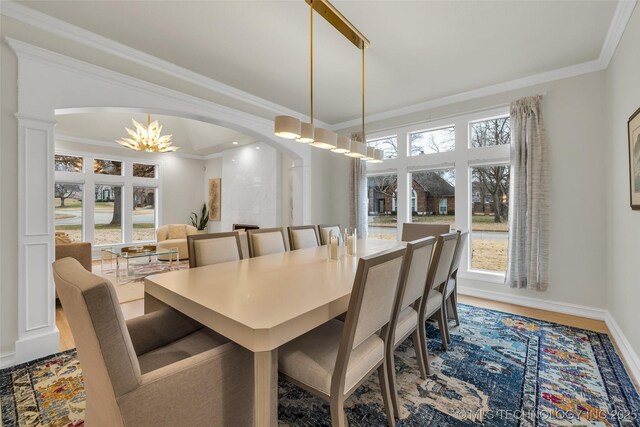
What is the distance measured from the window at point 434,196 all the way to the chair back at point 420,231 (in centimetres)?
77

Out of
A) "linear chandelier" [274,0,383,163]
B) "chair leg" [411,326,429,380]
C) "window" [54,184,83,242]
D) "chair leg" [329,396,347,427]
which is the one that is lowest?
"chair leg" [411,326,429,380]

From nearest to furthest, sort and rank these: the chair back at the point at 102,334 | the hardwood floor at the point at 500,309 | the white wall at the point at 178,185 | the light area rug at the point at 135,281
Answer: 1. the chair back at the point at 102,334
2. the hardwood floor at the point at 500,309
3. the light area rug at the point at 135,281
4. the white wall at the point at 178,185

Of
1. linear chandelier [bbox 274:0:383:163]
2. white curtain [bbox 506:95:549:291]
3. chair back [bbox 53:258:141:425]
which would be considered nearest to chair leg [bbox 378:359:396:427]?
chair back [bbox 53:258:141:425]

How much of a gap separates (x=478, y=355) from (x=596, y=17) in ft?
9.67

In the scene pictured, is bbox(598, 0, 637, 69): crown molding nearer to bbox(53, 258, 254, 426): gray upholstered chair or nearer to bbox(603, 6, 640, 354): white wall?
bbox(603, 6, 640, 354): white wall

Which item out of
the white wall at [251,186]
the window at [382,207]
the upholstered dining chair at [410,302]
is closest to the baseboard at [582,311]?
the window at [382,207]

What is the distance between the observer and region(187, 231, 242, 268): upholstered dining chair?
2.22 m

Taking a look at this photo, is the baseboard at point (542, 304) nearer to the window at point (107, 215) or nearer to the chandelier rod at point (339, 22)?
the chandelier rod at point (339, 22)

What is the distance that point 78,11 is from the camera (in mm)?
2227

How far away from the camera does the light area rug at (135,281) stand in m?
3.87

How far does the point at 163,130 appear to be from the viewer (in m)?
6.80

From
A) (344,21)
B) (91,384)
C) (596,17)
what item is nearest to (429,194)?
(596,17)

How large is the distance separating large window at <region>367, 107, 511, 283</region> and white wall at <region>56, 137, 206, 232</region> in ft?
19.7

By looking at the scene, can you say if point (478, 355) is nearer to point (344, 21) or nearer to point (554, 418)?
point (554, 418)
